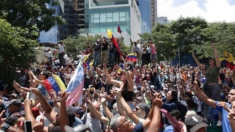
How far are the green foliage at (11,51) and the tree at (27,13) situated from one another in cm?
268

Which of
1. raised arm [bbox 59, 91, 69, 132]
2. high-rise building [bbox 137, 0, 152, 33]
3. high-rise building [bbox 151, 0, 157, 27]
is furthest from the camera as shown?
high-rise building [bbox 151, 0, 157, 27]

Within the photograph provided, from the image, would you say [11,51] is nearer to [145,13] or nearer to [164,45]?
[164,45]

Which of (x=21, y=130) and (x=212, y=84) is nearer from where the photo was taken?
A: (x=21, y=130)

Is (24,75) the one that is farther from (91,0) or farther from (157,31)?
(91,0)

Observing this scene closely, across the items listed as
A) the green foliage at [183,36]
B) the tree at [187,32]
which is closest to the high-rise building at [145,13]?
the tree at [187,32]

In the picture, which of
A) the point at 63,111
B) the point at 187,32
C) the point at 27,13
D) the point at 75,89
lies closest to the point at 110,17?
the point at 187,32

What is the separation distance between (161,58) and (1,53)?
3714 centimetres

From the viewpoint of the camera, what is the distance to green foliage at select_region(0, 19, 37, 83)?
12117 millimetres

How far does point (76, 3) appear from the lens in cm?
9262

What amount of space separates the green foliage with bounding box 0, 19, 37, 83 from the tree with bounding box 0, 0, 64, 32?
106 inches

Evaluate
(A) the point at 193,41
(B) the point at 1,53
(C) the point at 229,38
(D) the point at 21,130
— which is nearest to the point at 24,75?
(B) the point at 1,53

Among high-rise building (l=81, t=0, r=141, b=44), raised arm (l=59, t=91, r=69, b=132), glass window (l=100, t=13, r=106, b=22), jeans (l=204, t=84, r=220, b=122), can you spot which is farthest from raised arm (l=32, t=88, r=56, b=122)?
glass window (l=100, t=13, r=106, b=22)

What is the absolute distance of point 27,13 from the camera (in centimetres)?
1623

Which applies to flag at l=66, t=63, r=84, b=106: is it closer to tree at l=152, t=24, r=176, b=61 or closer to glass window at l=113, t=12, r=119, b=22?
tree at l=152, t=24, r=176, b=61
